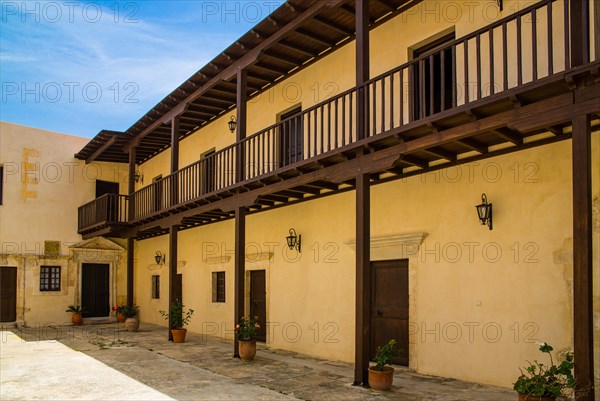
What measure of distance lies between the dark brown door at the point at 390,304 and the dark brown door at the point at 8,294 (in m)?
14.3

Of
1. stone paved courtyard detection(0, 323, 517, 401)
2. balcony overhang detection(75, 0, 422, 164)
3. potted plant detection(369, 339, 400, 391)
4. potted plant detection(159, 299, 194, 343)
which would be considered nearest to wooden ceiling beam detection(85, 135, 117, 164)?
balcony overhang detection(75, 0, 422, 164)

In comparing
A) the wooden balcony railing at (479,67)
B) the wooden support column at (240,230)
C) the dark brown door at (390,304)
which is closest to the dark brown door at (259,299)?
the wooden support column at (240,230)

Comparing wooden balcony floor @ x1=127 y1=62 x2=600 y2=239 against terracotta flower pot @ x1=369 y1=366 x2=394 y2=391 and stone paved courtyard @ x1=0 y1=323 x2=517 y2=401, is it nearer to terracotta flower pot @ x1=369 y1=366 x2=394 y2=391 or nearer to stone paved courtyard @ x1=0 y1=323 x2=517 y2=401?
terracotta flower pot @ x1=369 y1=366 x2=394 y2=391

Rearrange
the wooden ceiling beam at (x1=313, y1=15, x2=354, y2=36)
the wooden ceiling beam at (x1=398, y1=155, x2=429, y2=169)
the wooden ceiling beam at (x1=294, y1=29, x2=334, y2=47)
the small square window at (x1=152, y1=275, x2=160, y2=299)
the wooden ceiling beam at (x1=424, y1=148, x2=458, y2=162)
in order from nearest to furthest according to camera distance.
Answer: the wooden ceiling beam at (x1=424, y1=148, x2=458, y2=162) < the wooden ceiling beam at (x1=398, y1=155, x2=429, y2=169) < the wooden ceiling beam at (x1=313, y1=15, x2=354, y2=36) < the wooden ceiling beam at (x1=294, y1=29, x2=334, y2=47) < the small square window at (x1=152, y1=275, x2=160, y2=299)

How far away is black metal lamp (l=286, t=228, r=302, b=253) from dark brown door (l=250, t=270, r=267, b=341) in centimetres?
165

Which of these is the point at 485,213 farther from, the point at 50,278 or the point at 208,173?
the point at 50,278

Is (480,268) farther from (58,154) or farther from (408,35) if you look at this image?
(58,154)

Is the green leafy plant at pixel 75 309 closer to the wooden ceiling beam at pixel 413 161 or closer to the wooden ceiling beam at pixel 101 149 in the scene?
the wooden ceiling beam at pixel 101 149

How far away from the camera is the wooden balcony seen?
1803 centimetres

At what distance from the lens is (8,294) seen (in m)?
18.6

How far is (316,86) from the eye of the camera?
1144 centimetres

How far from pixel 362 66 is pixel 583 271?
437 centimetres

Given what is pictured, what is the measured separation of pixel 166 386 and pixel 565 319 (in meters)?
5.70

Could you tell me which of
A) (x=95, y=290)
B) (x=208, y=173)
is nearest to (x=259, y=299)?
(x=208, y=173)
